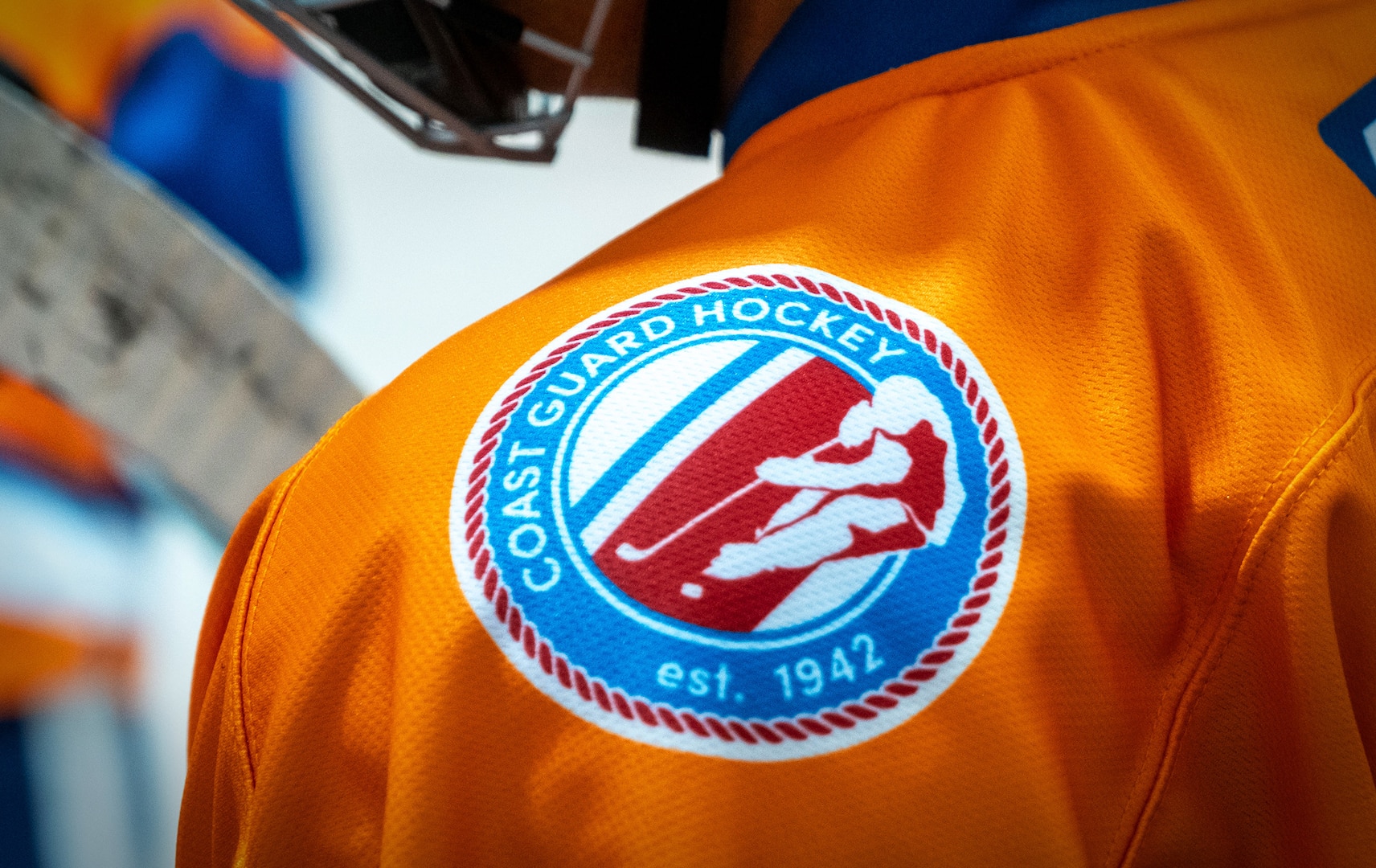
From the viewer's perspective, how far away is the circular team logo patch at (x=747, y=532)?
289mm

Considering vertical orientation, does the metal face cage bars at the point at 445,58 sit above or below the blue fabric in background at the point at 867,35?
above

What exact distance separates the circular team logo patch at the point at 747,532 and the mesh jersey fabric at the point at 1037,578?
0.5 inches

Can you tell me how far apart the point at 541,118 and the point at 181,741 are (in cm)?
163

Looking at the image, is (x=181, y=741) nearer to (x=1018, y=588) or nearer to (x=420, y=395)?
(x=420, y=395)

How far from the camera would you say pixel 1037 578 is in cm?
30

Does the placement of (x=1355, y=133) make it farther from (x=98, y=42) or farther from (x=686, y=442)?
(x=98, y=42)

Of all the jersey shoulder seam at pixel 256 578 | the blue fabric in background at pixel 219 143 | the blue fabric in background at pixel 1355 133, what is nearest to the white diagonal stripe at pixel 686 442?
the jersey shoulder seam at pixel 256 578

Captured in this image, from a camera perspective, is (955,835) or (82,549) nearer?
(955,835)

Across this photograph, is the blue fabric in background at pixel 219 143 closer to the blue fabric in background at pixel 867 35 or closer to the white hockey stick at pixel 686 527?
the blue fabric in background at pixel 867 35

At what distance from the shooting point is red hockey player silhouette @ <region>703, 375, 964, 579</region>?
30 cm

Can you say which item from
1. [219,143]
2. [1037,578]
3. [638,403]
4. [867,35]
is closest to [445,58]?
[867,35]

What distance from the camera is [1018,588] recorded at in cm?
30

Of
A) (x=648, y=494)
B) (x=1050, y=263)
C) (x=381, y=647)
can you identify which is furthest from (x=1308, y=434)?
(x=381, y=647)

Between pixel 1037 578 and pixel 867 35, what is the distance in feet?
1.00
